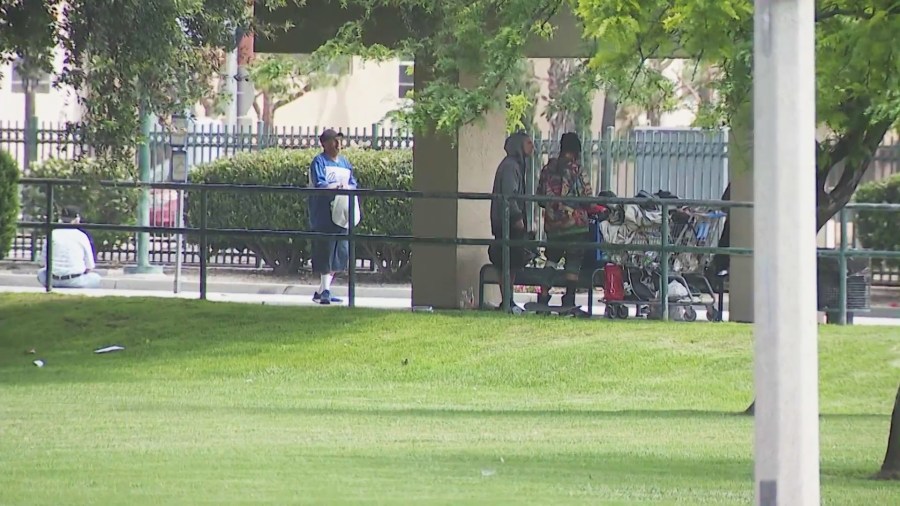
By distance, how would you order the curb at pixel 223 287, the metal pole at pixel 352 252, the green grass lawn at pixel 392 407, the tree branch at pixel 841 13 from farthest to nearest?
the curb at pixel 223 287 → the metal pole at pixel 352 252 → the tree branch at pixel 841 13 → the green grass lawn at pixel 392 407

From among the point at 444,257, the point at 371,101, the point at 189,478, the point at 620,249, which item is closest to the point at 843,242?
the point at 620,249

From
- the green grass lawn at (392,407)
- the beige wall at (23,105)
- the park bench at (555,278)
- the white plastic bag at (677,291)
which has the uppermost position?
the beige wall at (23,105)

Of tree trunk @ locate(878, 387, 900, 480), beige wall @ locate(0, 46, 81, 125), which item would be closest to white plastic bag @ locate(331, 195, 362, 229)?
tree trunk @ locate(878, 387, 900, 480)

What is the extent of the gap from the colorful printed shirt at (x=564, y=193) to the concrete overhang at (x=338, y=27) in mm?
1108

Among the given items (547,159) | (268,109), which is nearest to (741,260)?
(547,159)

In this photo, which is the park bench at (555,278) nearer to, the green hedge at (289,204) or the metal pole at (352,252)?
the metal pole at (352,252)

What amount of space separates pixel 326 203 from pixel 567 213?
2735mm

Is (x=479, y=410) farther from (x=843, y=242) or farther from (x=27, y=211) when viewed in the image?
(x=27, y=211)

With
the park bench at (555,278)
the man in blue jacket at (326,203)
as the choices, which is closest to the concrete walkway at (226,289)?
the man in blue jacket at (326,203)

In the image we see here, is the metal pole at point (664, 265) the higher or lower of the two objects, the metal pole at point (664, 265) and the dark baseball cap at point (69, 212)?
the lower

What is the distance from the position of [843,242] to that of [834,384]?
2.62m

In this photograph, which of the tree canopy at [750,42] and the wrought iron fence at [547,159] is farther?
the wrought iron fence at [547,159]

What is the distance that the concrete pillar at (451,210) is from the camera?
16844mm

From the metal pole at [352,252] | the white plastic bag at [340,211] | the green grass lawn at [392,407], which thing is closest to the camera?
the green grass lawn at [392,407]
